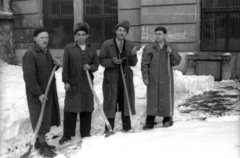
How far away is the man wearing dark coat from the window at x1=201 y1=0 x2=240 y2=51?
5.96 metres

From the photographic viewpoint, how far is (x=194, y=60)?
370 inches

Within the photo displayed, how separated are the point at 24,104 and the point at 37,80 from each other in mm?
1876

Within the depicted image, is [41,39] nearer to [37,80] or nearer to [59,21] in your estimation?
[37,80]

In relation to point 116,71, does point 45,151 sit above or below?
below

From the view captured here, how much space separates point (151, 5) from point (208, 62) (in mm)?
2553

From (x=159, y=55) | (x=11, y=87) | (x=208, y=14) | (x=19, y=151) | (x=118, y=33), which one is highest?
(x=208, y=14)

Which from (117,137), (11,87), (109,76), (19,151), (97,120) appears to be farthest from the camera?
(11,87)

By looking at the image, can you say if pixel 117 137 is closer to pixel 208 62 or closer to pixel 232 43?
pixel 208 62

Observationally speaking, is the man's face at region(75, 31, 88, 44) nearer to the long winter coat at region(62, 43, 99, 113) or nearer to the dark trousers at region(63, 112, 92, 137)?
the long winter coat at region(62, 43, 99, 113)

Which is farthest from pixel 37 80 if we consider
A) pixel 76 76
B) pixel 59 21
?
pixel 59 21

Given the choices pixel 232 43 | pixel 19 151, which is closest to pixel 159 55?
pixel 19 151

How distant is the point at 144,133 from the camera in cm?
433

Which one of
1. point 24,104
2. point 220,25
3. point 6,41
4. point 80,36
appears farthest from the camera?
point 6,41

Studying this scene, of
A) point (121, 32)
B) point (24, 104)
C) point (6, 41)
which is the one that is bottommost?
point (24, 104)
